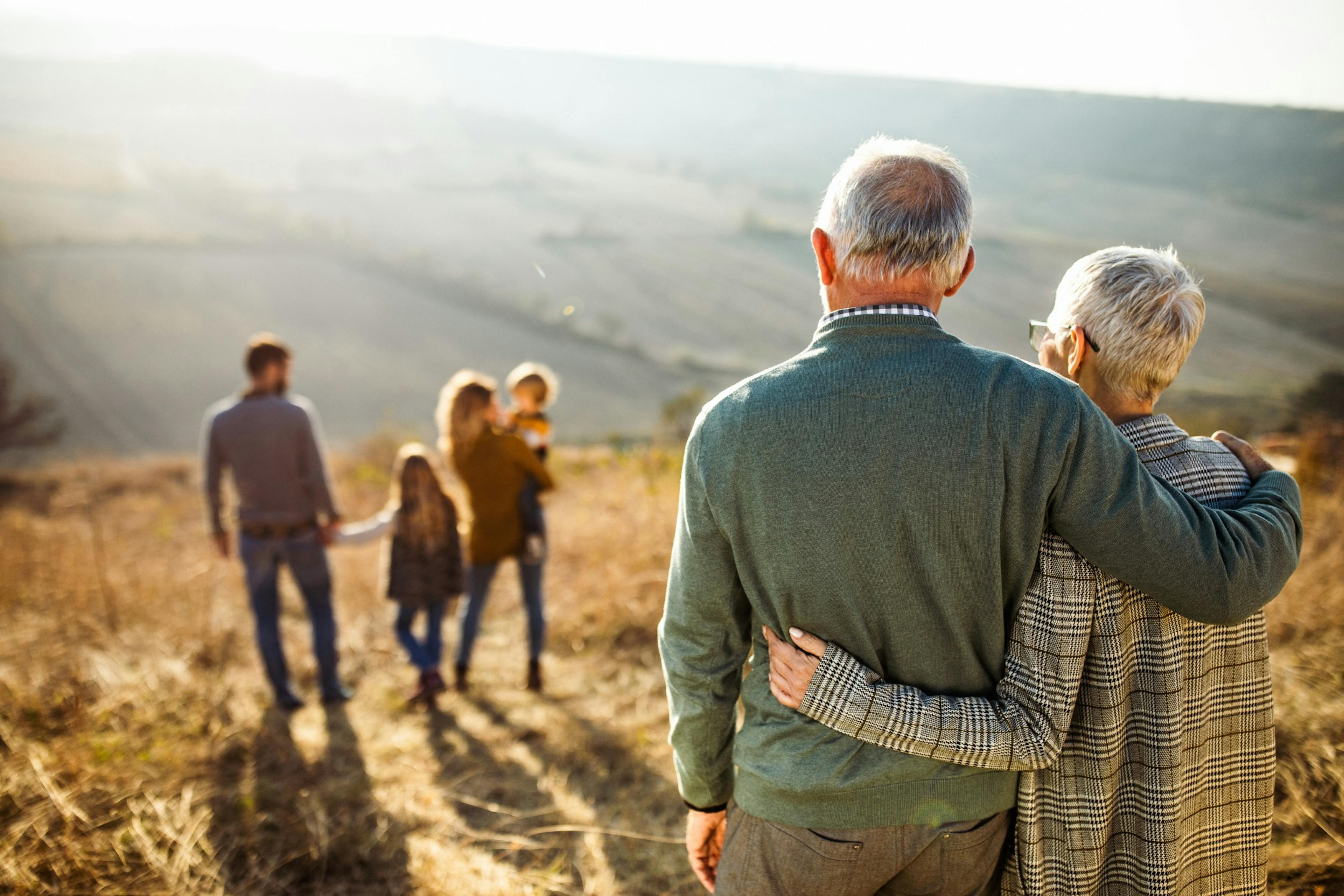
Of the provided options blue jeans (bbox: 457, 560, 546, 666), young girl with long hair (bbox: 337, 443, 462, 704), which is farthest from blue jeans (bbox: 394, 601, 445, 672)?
blue jeans (bbox: 457, 560, 546, 666)

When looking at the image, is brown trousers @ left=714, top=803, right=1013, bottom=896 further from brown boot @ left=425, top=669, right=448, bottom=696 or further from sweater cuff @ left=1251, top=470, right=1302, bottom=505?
brown boot @ left=425, top=669, right=448, bottom=696

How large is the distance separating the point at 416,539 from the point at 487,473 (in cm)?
50

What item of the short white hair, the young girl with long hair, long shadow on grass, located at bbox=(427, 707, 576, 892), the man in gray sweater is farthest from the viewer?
the young girl with long hair

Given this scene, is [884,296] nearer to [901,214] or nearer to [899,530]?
[901,214]

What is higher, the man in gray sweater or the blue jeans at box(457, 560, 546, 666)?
the man in gray sweater

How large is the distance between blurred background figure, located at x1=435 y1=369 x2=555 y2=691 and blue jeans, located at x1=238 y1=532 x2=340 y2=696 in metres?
0.77

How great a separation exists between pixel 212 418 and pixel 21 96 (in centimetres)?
3425

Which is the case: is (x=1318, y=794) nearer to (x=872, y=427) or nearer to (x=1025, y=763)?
(x=1025, y=763)

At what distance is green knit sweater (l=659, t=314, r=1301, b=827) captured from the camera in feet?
3.36

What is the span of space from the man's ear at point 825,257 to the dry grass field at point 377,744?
2237 millimetres

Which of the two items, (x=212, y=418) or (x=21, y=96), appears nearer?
(x=212, y=418)

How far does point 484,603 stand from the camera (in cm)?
406

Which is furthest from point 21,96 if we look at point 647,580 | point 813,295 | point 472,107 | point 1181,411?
point 1181,411

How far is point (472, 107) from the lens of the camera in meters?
34.2
